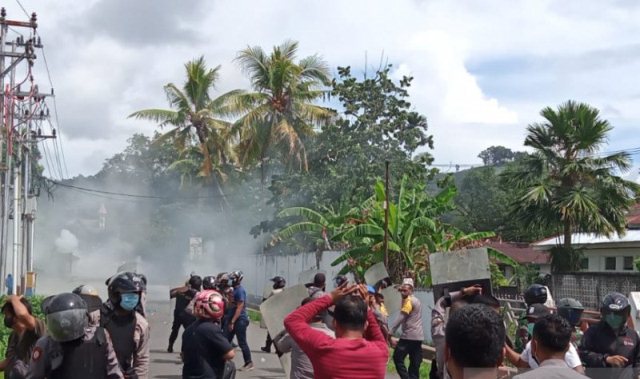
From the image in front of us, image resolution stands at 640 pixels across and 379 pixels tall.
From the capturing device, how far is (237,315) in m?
14.1

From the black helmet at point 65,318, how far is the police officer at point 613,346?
3742 mm

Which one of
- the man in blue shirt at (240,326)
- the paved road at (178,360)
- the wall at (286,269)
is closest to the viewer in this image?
the paved road at (178,360)

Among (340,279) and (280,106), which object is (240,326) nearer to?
(340,279)

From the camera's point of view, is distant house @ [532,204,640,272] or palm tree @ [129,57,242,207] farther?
palm tree @ [129,57,242,207]

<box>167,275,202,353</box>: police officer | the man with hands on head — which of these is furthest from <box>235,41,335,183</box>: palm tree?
the man with hands on head

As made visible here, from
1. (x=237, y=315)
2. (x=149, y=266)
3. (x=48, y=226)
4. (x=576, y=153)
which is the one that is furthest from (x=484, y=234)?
(x=48, y=226)

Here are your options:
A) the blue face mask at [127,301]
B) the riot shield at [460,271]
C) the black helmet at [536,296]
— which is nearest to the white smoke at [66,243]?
the riot shield at [460,271]

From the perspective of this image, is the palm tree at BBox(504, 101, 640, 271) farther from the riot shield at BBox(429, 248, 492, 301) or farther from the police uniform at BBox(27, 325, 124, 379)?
the police uniform at BBox(27, 325, 124, 379)

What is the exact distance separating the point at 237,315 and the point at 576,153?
1300cm

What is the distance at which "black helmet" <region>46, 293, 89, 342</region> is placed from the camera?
4840mm

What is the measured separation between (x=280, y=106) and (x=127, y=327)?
29.4 m

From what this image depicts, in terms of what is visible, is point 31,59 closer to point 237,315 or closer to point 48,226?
point 237,315

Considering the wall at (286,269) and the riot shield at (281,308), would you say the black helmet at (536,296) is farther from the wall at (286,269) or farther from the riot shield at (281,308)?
the wall at (286,269)

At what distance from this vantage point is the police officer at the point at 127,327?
6.32 metres
